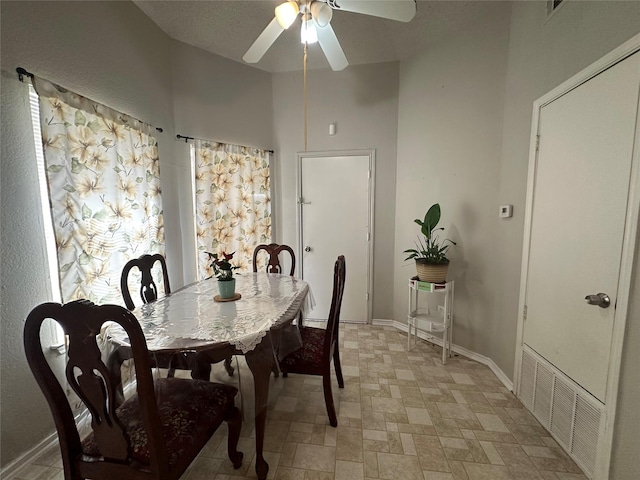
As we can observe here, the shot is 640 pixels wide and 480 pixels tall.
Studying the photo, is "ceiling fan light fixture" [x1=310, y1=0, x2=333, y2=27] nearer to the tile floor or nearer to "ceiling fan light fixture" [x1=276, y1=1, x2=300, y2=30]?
"ceiling fan light fixture" [x1=276, y1=1, x2=300, y2=30]

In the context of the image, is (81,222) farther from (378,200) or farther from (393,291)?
(393,291)

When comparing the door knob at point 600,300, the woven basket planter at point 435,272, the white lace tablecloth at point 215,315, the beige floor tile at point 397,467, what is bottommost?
the beige floor tile at point 397,467

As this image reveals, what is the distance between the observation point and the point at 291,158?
10.7 feet

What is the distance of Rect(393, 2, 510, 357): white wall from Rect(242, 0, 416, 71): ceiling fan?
119cm

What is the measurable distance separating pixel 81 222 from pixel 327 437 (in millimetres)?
1982

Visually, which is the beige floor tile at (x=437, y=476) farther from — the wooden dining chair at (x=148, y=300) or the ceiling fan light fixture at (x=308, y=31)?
the ceiling fan light fixture at (x=308, y=31)

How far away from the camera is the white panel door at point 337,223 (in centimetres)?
314

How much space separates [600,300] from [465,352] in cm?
145

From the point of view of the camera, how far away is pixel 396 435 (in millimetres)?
1627

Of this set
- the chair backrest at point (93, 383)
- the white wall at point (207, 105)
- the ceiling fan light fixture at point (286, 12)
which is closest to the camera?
the chair backrest at point (93, 383)

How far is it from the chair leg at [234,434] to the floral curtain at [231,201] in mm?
1715

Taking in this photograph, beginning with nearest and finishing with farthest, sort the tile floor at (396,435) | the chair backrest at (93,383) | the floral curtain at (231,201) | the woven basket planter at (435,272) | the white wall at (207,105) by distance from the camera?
the chair backrest at (93,383)
the tile floor at (396,435)
the woven basket planter at (435,272)
the white wall at (207,105)
the floral curtain at (231,201)

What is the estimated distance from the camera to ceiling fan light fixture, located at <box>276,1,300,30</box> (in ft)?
5.03

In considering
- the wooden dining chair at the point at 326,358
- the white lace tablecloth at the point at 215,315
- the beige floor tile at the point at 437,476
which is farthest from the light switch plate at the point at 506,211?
the beige floor tile at the point at 437,476
